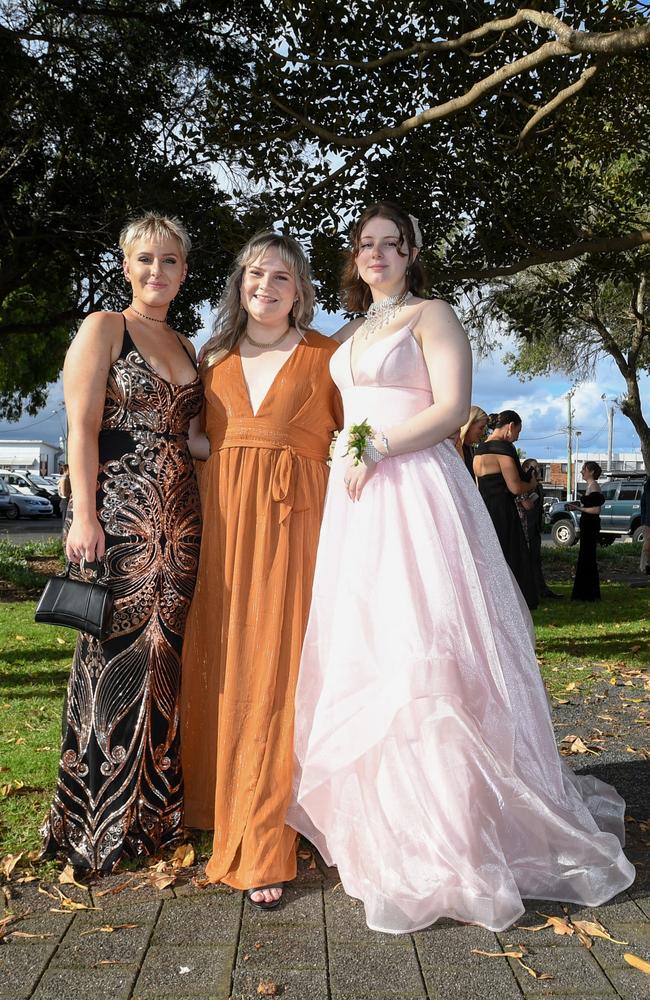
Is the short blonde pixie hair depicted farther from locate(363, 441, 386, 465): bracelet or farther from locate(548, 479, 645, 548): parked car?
locate(548, 479, 645, 548): parked car

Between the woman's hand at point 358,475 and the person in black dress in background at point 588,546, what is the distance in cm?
923

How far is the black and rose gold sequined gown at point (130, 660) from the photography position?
3.60 meters

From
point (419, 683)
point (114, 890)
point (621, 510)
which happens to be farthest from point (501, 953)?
point (621, 510)

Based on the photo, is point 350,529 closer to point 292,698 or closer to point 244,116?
point 292,698

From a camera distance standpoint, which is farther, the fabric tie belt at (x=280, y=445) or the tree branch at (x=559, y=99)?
the tree branch at (x=559, y=99)

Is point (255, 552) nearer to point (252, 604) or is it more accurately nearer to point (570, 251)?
point (252, 604)

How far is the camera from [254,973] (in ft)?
9.07

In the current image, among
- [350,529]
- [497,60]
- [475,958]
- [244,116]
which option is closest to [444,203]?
[497,60]

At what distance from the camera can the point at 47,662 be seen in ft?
26.6

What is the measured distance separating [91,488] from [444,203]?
23.4 feet

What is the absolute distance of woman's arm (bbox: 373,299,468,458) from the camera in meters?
3.56

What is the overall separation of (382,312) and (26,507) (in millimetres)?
34080

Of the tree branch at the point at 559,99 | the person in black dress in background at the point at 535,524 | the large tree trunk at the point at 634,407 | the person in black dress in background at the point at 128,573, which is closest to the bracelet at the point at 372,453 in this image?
the person in black dress in background at the point at 128,573

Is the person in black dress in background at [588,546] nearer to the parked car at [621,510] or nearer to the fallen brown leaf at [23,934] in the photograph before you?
the fallen brown leaf at [23,934]
